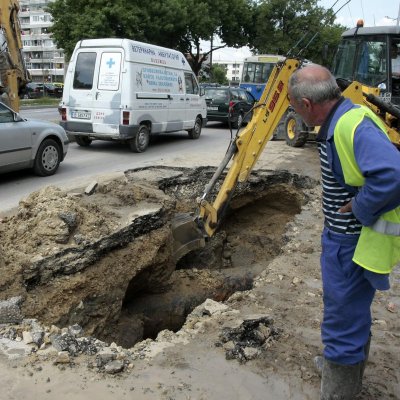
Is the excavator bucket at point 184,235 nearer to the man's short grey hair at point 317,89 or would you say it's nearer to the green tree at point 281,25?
the man's short grey hair at point 317,89

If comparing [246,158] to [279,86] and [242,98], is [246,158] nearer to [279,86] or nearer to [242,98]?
[279,86]

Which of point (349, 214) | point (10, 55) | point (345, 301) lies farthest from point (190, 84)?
point (345, 301)

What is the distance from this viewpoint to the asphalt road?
8438 millimetres

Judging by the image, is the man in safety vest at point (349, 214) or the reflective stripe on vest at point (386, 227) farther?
the reflective stripe on vest at point (386, 227)

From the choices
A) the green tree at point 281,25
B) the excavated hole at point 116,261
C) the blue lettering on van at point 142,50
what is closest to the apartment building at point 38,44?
the green tree at point 281,25

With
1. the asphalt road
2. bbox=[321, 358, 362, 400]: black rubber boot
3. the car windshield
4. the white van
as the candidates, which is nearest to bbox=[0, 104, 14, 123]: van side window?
the asphalt road

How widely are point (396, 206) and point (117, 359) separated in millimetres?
2045

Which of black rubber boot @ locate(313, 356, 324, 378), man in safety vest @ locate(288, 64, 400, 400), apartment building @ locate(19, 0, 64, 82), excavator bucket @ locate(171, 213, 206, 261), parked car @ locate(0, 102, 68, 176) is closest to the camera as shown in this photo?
man in safety vest @ locate(288, 64, 400, 400)

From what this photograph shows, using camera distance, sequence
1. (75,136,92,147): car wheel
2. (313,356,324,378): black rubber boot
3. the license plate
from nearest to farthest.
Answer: (313,356,324,378): black rubber boot
the license plate
(75,136,92,147): car wheel

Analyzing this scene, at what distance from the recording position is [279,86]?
5984 millimetres

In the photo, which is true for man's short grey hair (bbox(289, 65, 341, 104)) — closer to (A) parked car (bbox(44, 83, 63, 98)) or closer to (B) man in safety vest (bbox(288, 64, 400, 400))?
(B) man in safety vest (bbox(288, 64, 400, 400))

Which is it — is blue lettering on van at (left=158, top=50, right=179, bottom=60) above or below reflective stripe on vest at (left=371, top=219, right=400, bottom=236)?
above

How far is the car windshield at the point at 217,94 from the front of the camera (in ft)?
61.3

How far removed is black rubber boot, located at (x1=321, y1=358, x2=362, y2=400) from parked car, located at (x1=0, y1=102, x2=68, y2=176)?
7202 mm
